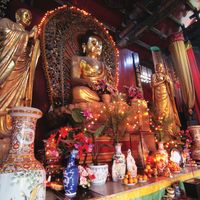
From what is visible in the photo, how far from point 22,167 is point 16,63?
5.62 ft

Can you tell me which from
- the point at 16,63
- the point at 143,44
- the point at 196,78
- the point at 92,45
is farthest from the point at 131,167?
the point at 143,44

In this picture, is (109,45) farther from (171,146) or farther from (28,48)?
(171,146)

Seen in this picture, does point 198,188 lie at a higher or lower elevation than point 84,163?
lower

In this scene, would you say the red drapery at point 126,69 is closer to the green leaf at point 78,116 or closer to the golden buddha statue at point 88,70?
the golden buddha statue at point 88,70

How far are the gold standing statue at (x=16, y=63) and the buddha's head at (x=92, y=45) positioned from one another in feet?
4.25

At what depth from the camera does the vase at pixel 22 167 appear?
41.7 inches

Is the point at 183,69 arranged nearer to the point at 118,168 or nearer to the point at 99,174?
the point at 118,168

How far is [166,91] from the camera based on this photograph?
4105mm

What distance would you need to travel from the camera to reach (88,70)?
136 inches

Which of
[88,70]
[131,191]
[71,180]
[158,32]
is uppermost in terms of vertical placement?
[158,32]

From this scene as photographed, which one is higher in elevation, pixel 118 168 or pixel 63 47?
pixel 63 47

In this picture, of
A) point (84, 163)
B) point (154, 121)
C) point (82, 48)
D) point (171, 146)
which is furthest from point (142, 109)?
point (82, 48)

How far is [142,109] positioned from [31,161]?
1862mm

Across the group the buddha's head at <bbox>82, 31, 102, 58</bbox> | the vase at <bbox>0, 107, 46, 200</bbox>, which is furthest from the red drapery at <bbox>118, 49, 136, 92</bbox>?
the vase at <bbox>0, 107, 46, 200</bbox>
